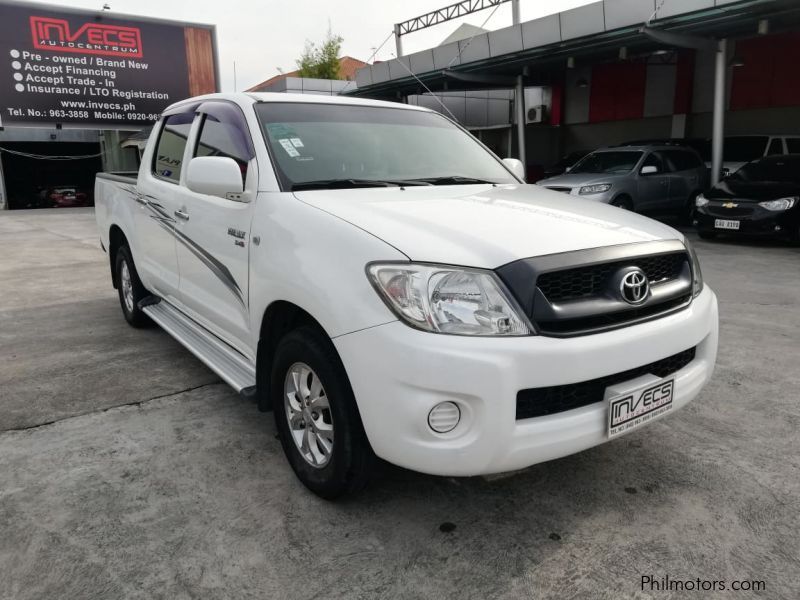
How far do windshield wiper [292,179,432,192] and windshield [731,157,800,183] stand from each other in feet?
28.4

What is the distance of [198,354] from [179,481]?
2.79 feet

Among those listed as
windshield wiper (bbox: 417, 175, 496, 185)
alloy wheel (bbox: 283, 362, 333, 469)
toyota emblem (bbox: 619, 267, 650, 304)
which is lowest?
alloy wheel (bbox: 283, 362, 333, 469)

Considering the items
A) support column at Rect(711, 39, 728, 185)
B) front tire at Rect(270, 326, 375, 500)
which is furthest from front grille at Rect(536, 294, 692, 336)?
support column at Rect(711, 39, 728, 185)

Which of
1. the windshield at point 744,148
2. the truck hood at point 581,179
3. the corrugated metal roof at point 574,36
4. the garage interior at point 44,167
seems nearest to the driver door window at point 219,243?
the truck hood at point 581,179

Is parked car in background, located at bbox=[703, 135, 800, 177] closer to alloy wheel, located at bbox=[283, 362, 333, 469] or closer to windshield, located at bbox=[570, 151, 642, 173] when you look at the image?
windshield, located at bbox=[570, 151, 642, 173]

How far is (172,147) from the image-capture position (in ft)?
13.1

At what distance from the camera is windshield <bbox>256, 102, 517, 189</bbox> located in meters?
2.86

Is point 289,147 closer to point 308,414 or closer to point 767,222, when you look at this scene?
point 308,414

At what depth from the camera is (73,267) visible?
8.25 m

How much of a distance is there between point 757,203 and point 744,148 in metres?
5.00

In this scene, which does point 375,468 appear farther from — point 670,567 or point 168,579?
point 670,567

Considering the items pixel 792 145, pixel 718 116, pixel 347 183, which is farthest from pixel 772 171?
pixel 347 183

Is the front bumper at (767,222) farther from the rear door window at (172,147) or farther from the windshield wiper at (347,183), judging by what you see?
the rear door window at (172,147)

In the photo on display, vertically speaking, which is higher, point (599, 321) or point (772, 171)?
point (772, 171)
